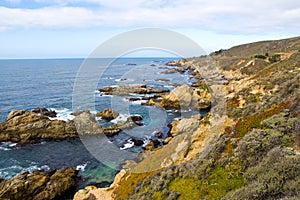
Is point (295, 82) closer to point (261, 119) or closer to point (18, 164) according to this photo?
point (261, 119)

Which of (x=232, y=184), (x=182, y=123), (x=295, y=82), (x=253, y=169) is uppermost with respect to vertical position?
(x=295, y=82)

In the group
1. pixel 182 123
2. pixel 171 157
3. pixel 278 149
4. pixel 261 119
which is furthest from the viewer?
pixel 182 123

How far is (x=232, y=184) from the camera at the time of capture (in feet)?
29.3

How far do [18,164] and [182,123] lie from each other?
20354 mm

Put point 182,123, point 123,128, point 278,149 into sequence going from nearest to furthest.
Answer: point 278,149, point 182,123, point 123,128

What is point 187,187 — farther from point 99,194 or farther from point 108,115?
point 108,115

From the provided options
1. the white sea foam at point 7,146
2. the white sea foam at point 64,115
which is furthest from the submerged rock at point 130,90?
the white sea foam at point 7,146

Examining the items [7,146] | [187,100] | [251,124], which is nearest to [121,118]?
[187,100]

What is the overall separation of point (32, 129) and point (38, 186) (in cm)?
1558

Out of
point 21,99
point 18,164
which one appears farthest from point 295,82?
point 21,99

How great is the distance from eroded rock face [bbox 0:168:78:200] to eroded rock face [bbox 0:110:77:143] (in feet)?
39.7

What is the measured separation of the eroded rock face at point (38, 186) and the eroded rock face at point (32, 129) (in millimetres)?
12108

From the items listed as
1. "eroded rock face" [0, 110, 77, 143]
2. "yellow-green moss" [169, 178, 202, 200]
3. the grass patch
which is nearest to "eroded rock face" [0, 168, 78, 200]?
"eroded rock face" [0, 110, 77, 143]

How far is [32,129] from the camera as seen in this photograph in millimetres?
32906
